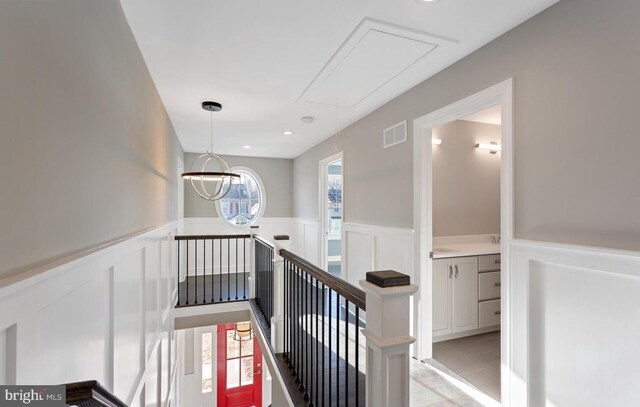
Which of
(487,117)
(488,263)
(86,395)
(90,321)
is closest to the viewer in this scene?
(86,395)

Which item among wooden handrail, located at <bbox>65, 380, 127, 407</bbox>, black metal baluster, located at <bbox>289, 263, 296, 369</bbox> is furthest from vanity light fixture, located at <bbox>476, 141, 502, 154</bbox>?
wooden handrail, located at <bbox>65, 380, 127, 407</bbox>

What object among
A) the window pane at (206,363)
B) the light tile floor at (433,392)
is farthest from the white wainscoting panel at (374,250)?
the window pane at (206,363)

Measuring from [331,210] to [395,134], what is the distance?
3795mm

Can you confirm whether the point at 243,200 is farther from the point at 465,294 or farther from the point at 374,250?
the point at 465,294

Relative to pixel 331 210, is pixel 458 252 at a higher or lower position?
lower

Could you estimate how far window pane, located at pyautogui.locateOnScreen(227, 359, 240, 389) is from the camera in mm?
7117

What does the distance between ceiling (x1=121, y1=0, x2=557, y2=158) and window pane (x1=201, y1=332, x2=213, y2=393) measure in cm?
574

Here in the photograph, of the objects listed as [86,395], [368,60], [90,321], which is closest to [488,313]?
[368,60]

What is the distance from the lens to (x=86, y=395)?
0.54 metres

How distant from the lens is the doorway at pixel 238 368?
22.9 ft

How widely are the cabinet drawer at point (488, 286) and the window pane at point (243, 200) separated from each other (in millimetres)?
4666

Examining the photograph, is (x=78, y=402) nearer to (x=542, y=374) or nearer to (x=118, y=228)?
(x=118, y=228)

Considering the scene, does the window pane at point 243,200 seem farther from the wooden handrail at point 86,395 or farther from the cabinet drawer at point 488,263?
the wooden handrail at point 86,395

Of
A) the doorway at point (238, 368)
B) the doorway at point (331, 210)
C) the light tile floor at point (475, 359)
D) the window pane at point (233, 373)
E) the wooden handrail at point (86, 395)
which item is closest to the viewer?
the wooden handrail at point (86, 395)
